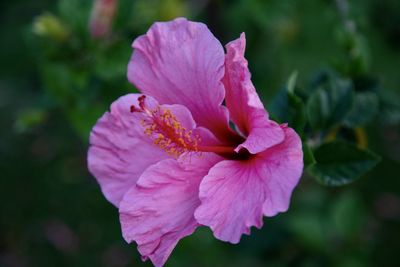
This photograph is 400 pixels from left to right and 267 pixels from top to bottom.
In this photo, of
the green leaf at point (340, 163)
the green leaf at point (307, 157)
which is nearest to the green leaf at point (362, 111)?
the green leaf at point (340, 163)

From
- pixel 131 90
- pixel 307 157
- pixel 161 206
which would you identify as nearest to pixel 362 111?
pixel 307 157

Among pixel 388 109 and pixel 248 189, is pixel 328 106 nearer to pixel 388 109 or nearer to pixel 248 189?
pixel 388 109

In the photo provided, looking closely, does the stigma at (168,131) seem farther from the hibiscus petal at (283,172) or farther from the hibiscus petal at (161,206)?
the hibiscus petal at (283,172)

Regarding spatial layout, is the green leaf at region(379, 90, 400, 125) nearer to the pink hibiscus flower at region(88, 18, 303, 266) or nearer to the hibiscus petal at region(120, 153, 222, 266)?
the pink hibiscus flower at region(88, 18, 303, 266)

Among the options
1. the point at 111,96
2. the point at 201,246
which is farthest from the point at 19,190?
the point at 111,96

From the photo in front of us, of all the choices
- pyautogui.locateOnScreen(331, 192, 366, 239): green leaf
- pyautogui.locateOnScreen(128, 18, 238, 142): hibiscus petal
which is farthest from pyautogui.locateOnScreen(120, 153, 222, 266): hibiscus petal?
pyautogui.locateOnScreen(331, 192, 366, 239): green leaf

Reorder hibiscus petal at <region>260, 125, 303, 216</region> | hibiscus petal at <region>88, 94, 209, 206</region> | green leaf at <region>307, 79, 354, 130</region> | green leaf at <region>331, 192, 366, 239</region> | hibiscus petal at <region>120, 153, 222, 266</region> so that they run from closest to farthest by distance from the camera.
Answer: hibiscus petal at <region>260, 125, 303, 216</region> → hibiscus petal at <region>120, 153, 222, 266</region> → hibiscus petal at <region>88, 94, 209, 206</region> → green leaf at <region>307, 79, 354, 130</region> → green leaf at <region>331, 192, 366, 239</region>
